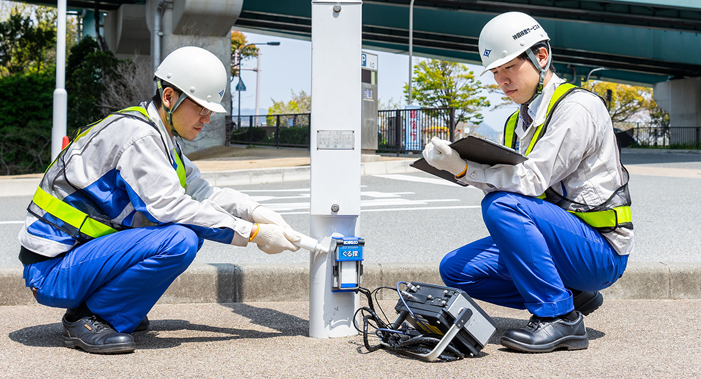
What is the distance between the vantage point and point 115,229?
2945 mm

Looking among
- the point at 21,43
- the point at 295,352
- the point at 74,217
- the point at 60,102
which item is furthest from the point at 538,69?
the point at 21,43

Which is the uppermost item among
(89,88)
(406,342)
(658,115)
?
(658,115)

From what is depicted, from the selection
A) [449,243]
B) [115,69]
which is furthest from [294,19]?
[449,243]

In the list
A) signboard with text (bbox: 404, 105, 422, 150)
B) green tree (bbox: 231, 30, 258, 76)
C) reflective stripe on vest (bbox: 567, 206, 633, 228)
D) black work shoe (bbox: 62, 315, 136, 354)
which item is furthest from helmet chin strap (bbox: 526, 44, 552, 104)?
green tree (bbox: 231, 30, 258, 76)

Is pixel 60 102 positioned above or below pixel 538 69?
above

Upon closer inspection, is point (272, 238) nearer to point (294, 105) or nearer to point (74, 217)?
point (74, 217)

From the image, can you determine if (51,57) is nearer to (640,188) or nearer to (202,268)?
(640,188)

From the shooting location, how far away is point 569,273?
9.80 feet

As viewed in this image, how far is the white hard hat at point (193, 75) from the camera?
3.02 meters

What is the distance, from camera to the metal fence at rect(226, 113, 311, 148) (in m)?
23.9

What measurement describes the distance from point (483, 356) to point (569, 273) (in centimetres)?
59

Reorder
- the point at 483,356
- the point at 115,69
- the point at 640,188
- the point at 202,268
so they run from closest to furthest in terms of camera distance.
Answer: the point at 483,356 → the point at 202,268 → the point at 640,188 → the point at 115,69

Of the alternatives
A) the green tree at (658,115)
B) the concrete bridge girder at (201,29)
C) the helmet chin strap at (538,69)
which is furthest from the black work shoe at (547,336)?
the green tree at (658,115)

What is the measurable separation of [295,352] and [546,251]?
1.24 m
